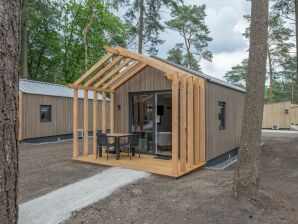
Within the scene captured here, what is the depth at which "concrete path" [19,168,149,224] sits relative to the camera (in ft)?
12.4

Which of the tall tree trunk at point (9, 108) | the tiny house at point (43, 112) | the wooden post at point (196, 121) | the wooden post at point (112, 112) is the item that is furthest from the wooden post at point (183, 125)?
the tiny house at point (43, 112)

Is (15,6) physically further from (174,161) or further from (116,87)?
(116,87)

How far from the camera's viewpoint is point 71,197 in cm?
460

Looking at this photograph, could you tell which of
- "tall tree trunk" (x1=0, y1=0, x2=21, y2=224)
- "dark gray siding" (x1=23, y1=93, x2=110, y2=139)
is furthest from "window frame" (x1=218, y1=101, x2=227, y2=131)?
"dark gray siding" (x1=23, y1=93, x2=110, y2=139)

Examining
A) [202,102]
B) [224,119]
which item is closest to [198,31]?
[224,119]

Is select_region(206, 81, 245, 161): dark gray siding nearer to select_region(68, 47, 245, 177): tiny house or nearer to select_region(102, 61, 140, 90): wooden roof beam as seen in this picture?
select_region(68, 47, 245, 177): tiny house

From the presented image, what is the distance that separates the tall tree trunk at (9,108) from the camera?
1.23 m

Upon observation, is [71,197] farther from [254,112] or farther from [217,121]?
[217,121]

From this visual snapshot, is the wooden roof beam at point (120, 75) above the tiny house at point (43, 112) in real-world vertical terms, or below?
above

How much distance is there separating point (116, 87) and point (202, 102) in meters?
3.22

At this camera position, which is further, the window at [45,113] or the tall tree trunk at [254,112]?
the window at [45,113]

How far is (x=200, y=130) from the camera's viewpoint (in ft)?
23.3

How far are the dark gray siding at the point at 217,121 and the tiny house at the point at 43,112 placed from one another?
8.91 metres

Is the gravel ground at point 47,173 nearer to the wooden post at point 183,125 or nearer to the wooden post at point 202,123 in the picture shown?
the wooden post at point 183,125
